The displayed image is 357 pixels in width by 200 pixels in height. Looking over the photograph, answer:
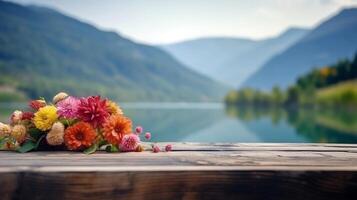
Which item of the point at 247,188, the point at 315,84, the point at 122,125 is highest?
the point at 315,84

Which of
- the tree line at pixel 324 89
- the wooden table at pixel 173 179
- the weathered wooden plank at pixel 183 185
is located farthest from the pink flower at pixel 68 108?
the tree line at pixel 324 89

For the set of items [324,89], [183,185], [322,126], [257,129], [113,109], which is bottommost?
[257,129]

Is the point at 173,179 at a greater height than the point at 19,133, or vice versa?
the point at 19,133

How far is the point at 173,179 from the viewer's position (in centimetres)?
206

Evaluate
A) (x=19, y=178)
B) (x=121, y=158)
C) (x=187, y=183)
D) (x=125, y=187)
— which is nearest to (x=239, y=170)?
(x=187, y=183)

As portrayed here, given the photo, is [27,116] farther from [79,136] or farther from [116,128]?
[116,128]

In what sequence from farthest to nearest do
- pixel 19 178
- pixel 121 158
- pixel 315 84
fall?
1. pixel 315 84
2. pixel 121 158
3. pixel 19 178

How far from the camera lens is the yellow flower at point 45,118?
2832mm

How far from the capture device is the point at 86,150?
8.73 feet

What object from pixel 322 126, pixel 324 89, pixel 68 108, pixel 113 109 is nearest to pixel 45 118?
pixel 68 108

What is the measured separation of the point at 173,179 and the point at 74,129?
0.90m

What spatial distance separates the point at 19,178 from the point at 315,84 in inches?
3392

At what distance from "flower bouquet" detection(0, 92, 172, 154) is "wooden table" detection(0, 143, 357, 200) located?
331 mm

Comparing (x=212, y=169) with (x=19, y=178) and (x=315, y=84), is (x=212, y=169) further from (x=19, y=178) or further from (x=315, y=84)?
(x=315, y=84)
